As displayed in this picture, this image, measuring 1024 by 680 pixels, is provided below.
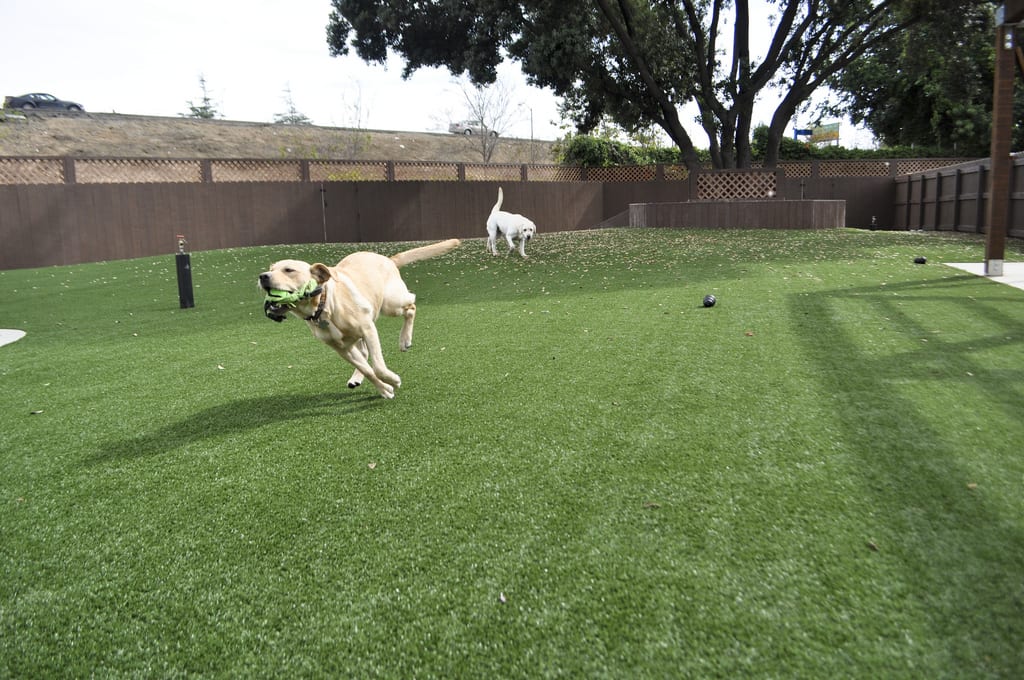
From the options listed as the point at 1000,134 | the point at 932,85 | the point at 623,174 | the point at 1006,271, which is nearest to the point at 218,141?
the point at 623,174

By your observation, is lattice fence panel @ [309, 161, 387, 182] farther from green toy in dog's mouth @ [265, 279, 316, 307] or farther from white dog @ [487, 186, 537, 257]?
green toy in dog's mouth @ [265, 279, 316, 307]

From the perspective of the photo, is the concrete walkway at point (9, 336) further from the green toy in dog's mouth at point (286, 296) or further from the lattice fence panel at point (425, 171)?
the lattice fence panel at point (425, 171)

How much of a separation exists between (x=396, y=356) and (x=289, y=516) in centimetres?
283

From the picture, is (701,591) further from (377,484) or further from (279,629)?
(377,484)

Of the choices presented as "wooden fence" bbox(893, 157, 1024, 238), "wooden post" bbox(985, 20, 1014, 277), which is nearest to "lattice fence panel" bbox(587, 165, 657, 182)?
"wooden fence" bbox(893, 157, 1024, 238)

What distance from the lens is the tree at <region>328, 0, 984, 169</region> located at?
16078mm

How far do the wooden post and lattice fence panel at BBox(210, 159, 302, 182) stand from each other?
16451mm

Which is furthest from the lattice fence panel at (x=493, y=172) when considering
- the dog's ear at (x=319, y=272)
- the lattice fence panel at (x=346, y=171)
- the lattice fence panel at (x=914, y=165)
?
the dog's ear at (x=319, y=272)

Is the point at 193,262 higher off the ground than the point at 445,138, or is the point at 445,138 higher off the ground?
the point at 445,138

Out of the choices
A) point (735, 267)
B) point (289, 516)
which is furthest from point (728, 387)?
point (735, 267)

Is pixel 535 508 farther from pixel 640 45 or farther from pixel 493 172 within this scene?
pixel 493 172

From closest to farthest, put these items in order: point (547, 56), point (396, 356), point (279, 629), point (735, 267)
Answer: point (279, 629) < point (396, 356) < point (735, 267) < point (547, 56)

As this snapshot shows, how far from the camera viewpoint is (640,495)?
8.30ft

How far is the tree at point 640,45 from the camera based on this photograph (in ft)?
52.7
